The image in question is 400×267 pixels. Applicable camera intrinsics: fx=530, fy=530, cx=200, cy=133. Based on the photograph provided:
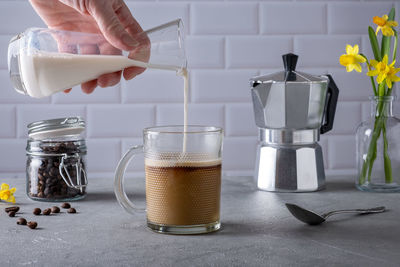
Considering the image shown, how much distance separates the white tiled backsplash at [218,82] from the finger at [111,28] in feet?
2.84

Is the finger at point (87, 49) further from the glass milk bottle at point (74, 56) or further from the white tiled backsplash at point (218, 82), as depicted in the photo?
the white tiled backsplash at point (218, 82)

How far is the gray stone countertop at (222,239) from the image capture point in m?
0.69

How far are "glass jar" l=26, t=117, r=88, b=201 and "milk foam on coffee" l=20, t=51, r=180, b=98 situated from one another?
0.15m

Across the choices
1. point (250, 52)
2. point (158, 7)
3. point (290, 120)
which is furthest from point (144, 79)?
point (290, 120)

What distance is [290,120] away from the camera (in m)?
1.26

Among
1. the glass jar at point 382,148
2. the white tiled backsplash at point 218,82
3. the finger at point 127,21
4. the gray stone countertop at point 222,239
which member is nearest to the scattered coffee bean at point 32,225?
the gray stone countertop at point 222,239

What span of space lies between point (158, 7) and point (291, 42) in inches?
20.1

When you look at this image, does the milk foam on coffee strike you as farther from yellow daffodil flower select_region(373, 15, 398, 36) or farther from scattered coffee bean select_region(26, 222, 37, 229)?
yellow daffodil flower select_region(373, 15, 398, 36)

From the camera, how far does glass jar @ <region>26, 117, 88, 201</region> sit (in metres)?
1.10

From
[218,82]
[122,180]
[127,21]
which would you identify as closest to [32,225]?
[122,180]

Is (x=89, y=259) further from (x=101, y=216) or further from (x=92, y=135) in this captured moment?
(x=92, y=135)

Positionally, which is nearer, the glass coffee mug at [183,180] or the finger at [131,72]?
the glass coffee mug at [183,180]

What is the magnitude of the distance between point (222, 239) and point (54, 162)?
0.47 m

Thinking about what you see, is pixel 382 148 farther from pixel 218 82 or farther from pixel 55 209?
pixel 218 82
